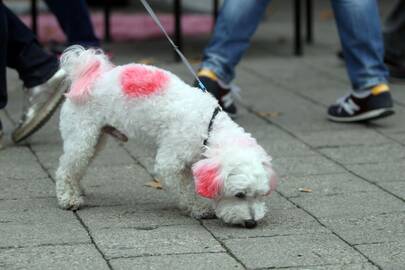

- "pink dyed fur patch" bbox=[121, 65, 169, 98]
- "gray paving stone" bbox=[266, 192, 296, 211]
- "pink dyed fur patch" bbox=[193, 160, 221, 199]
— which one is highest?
"pink dyed fur patch" bbox=[121, 65, 169, 98]

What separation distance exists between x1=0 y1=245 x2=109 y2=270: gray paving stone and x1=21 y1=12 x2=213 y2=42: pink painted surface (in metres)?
5.32

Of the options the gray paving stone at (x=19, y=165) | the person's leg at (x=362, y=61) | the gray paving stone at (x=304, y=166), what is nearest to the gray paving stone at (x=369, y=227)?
the gray paving stone at (x=304, y=166)

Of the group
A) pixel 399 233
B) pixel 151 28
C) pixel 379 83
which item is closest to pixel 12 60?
pixel 379 83

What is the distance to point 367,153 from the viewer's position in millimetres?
5434

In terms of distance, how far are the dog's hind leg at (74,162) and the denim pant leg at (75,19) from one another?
6.63 ft

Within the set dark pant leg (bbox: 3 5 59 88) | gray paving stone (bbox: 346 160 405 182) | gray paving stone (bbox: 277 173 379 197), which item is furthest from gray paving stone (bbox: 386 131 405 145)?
dark pant leg (bbox: 3 5 59 88)

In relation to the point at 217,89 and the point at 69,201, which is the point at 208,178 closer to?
the point at 69,201

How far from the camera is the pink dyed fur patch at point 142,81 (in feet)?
→ 13.8

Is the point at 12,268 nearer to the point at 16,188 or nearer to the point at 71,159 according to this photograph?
the point at 71,159

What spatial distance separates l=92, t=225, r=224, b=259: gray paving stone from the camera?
3834mm

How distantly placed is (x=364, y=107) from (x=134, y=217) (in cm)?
217

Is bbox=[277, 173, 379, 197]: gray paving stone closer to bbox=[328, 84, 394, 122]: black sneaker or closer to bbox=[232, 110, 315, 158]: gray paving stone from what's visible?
bbox=[232, 110, 315, 158]: gray paving stone

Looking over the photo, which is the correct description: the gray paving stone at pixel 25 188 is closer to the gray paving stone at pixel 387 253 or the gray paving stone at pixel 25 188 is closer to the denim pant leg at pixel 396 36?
the gray paving stone at pixel 387 253

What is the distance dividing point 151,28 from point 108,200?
215 inches
